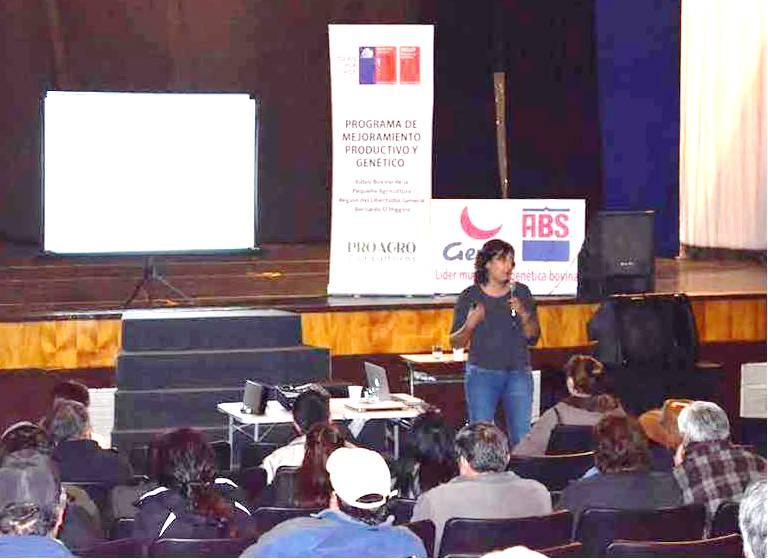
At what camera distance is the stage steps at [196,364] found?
28.4 feet

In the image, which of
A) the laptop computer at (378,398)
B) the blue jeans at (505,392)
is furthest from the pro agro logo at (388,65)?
the laptop computer at (378,398)

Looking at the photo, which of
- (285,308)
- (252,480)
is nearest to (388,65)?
(285,308)

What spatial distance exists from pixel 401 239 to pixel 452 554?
4.95m

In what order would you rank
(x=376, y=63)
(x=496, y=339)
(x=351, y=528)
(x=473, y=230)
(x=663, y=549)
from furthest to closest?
1. (x=473, y=230)
2. (x=376, y=63)
3. (x=496, y=339)
4. (x=663, y=549)
5. (x=351, y=528)

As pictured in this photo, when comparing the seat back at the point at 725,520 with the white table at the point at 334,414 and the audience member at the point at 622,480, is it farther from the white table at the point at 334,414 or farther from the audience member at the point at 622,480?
the white table at the point at 334,414

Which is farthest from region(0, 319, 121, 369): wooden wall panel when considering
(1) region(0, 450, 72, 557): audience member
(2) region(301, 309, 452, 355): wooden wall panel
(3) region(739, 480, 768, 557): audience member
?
(3) region(739, 480, 768, 557): audience member

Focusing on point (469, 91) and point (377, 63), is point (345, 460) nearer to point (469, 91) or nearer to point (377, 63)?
point (377, 63)

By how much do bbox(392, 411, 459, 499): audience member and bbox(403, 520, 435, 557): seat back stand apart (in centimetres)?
84

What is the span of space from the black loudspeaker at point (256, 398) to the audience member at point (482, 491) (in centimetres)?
232

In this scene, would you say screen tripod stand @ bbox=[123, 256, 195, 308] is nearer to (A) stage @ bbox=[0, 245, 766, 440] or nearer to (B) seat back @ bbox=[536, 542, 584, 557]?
(A) stage @ bbox=[0, 245, 766, 440]

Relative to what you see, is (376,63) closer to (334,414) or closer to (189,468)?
(334,414)

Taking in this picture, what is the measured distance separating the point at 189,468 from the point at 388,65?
4819 mm

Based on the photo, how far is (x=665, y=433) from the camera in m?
6.51

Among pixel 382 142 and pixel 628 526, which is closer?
pixel 628 526
